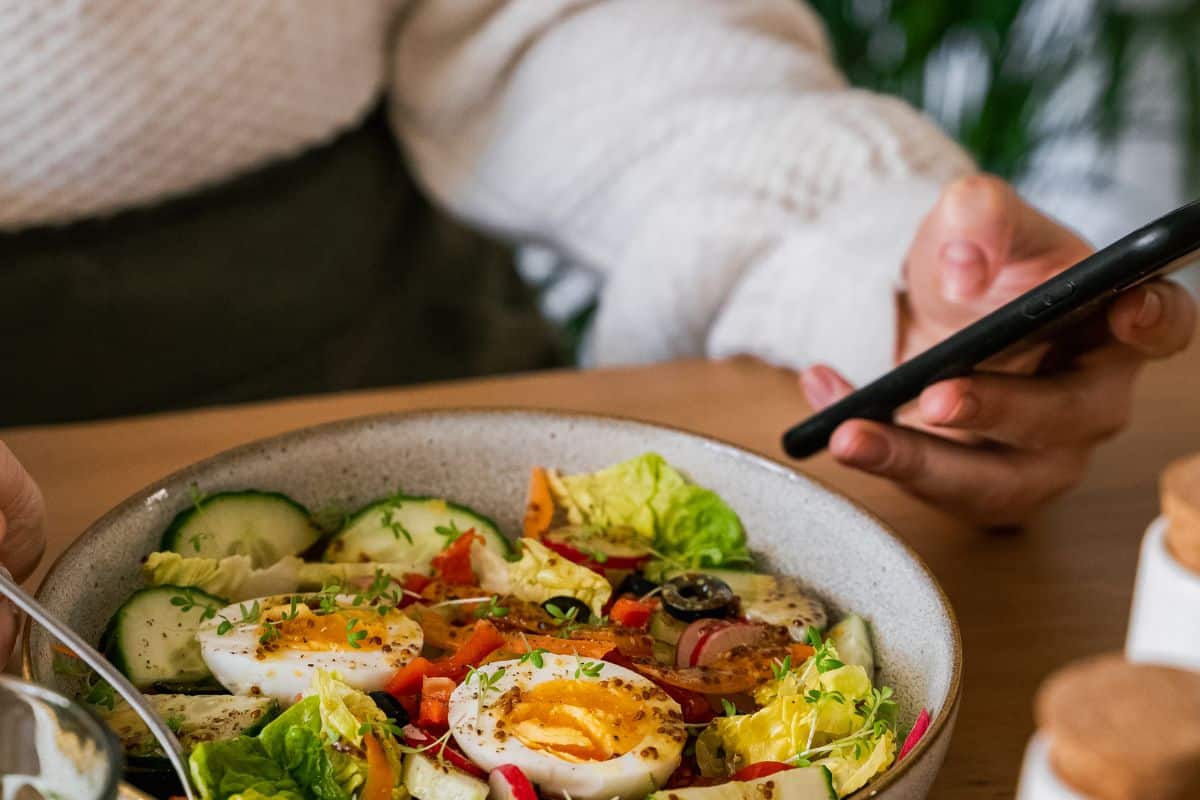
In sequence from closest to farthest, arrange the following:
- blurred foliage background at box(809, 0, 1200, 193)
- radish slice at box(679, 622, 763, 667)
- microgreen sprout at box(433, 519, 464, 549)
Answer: radish slice at box(679, 622, 763, 667) < microgreen sprout at box(433, 519, 464, 549) < blurred foliage background at box(809, 0, 1200, 193)

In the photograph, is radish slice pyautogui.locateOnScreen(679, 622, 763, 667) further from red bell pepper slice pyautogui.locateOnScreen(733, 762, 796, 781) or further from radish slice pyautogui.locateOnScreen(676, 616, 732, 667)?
red bell pepper slice pyautogui.locateOnScreen(733, 762, 796, 781)

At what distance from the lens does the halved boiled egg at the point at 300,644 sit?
2.68 feet

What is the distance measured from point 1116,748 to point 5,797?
0.49m

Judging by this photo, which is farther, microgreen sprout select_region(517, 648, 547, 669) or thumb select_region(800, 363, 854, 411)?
thumb select_region(800, 363, 854, 411)

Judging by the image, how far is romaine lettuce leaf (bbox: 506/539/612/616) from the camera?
0.93m

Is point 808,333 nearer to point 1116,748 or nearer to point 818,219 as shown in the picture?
point 818,219

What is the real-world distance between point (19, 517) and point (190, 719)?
202mm

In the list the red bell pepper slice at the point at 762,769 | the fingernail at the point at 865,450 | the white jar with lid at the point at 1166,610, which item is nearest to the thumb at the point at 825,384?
the fingernail at the point at 865,450

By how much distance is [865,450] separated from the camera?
1.00m

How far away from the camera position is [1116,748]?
36 centimetres

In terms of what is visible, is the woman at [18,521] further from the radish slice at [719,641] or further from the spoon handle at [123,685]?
the radish slice at [719,641]

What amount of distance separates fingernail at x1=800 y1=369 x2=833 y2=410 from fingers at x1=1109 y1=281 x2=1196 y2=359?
0.80 ft

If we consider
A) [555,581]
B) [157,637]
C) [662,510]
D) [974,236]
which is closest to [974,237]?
[974,236]

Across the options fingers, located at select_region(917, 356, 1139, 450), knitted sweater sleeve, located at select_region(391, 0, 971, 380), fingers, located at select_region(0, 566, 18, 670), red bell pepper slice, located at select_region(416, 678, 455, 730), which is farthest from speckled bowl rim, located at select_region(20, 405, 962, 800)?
knitted sweater sleeve, located at select_region(391, 0, 971, 380)
